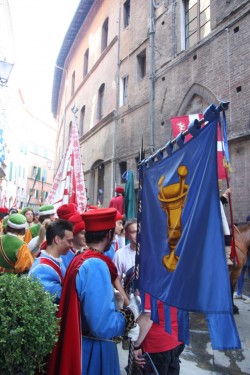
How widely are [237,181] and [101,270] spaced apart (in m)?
7.58

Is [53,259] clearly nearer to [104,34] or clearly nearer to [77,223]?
[77,223]

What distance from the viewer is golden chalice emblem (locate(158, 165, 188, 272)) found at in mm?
2062

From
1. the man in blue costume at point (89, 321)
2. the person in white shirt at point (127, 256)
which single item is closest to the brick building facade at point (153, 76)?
the person in white shirt at point (127, 256)

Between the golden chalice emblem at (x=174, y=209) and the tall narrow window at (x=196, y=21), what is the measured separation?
10.0m

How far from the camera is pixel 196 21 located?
1160 cm

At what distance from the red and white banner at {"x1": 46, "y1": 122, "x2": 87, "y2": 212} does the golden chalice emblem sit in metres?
4.22

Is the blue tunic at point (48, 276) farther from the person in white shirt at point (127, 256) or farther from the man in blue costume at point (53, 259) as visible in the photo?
the person in white shirt at point (127, 256)

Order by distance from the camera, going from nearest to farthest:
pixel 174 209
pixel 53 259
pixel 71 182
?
1. pixel 174 209
2. pixel 53 259
3. pixel 71 182

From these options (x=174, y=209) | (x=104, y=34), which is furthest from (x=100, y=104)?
(x=174, y=209)

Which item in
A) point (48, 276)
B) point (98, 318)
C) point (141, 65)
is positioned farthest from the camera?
point (141, 65)

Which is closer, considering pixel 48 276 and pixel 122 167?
pixel 48 276

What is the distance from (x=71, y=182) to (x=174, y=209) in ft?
15.6

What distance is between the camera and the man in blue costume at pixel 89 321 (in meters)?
2.02

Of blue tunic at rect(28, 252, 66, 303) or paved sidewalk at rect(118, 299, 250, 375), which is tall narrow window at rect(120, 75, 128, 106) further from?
blue tunic at rect(28, 252, 66, 303)
